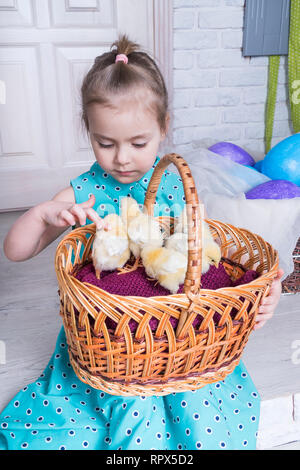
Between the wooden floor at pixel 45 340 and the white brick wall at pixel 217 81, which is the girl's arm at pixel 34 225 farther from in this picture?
the white brick wall at pixel 217 81

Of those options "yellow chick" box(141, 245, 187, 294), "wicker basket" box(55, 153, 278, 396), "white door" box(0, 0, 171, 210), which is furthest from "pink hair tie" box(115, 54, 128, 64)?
"white door" box(0, 0, 171, 210)

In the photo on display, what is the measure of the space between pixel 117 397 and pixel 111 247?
297mm

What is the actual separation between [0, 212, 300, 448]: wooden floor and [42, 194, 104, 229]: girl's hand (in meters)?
0.42

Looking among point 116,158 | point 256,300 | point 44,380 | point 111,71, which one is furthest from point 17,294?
point 256,300

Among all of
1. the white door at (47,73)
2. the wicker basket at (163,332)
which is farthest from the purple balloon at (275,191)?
the white door at (47,73)

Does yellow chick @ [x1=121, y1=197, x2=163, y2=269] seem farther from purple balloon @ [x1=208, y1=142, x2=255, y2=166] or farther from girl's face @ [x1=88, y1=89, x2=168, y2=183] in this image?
purple balloon @ [x1=208, y1=142, x2=255, y2=166]

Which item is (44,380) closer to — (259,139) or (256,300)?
(256,300)

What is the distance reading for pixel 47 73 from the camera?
6.21 feet

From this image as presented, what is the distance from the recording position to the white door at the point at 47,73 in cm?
182

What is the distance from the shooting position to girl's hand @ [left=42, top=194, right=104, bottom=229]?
69 cm

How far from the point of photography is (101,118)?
2.65 feet

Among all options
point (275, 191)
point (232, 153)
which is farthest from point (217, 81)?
point (275, 191)

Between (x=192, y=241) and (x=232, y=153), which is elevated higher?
(x=192, y=241)

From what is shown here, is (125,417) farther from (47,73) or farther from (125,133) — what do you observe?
(47,73)
